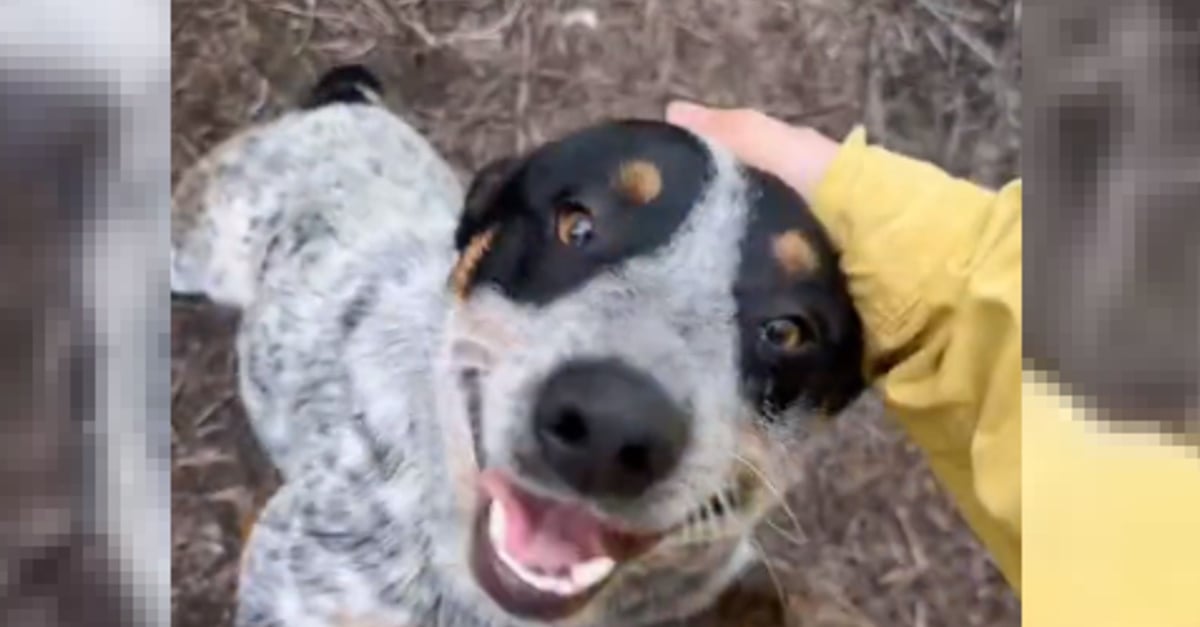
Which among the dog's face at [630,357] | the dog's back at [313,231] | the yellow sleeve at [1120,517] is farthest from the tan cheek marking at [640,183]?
the yellow sleeve at [1120,517]

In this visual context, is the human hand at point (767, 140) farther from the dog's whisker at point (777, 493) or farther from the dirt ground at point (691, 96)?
the dog's whisker at point (777, 493)

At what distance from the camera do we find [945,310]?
776mm

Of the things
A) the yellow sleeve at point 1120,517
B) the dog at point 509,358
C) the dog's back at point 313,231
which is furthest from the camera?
the dog's back at point 313,231

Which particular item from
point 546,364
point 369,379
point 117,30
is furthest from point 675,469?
point 117,30

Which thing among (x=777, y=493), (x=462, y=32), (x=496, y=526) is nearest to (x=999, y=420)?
(x=777, y=493)

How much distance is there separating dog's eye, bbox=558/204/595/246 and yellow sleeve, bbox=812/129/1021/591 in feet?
0.41

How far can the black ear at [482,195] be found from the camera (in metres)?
0.86

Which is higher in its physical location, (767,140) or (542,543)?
(767,140)

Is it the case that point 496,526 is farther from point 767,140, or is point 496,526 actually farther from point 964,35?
point 964,35

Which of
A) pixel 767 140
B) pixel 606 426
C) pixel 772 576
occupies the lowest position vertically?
pixel 772 576

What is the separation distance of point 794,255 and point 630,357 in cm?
11

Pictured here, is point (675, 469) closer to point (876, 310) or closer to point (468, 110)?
point (876, 310)

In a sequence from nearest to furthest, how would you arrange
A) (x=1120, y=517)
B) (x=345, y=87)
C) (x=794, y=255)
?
(x=1120, y=517) < (x=794, y=255) < (x=345, y=87)

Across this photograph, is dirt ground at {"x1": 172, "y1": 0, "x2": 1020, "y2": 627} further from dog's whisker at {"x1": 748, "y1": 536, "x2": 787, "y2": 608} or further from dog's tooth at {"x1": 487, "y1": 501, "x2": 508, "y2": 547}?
dog's tooth at {"x1": 487, "y1": 501, "x2": 508, "y2": 547}
